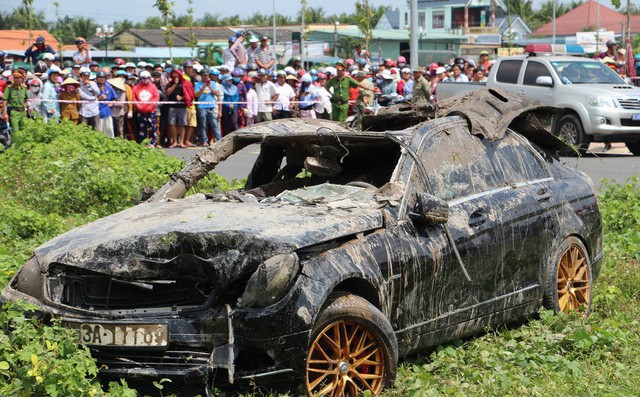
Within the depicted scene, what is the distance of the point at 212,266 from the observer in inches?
215

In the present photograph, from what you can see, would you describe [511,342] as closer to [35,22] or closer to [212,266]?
[212,266]

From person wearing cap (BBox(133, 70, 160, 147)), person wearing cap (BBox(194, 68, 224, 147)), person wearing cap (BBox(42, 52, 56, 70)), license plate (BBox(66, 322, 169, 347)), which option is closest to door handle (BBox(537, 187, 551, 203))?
license plate (BBox(66, 322, 169, 347))

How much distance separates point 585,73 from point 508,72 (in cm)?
163

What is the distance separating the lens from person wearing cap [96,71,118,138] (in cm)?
2058

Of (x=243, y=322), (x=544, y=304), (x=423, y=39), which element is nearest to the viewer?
(x=243, y=322)

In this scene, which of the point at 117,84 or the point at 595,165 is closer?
the point at 595,165

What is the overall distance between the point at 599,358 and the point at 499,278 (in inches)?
32.9

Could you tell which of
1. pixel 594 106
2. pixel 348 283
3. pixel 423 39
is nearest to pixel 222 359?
pixel 348 283

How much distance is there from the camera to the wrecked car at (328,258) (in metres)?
5.38

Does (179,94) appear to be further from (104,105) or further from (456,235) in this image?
(456,235)

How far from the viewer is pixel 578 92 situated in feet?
68.2

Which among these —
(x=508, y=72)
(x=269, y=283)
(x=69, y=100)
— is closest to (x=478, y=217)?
(x=269, y=283)

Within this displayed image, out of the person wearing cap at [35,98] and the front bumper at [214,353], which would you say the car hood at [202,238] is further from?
the person wearing cap at [35,98]

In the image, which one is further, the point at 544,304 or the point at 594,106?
the point at 594,106
